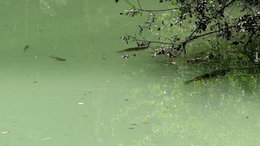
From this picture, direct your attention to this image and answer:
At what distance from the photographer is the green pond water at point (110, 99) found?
8.29 feet

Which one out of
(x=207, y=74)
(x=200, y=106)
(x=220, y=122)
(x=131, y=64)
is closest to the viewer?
(x=220, y=122)

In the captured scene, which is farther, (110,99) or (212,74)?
(212,74)

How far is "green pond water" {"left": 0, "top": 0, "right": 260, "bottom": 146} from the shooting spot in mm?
2527

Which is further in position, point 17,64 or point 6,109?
point 17,64

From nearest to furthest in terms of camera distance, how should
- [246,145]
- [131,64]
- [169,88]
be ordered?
[246,145] < [169,88] < [131,64]

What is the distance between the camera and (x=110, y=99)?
320cm

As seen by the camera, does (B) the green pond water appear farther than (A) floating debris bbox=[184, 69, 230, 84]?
No

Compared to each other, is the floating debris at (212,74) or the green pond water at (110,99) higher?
the floating debris at (212,74)

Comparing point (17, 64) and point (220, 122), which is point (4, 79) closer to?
point (17, 64)

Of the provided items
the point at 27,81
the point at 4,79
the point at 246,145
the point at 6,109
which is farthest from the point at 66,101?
the point at 246,145

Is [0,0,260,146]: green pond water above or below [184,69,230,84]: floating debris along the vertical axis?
below

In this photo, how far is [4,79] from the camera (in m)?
3.83

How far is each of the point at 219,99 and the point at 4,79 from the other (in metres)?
2.11

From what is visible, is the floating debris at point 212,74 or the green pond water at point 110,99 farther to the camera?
the floating debris at point 212,74
